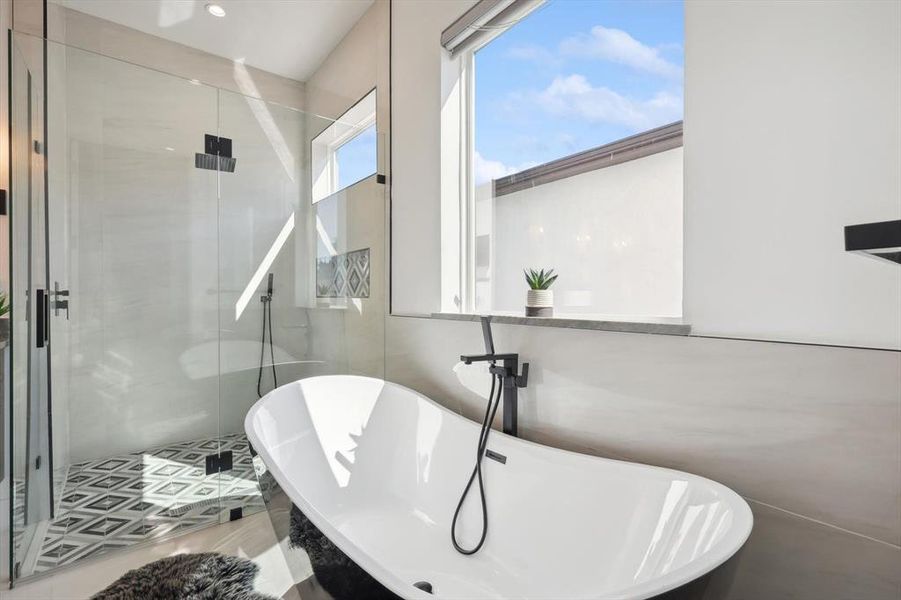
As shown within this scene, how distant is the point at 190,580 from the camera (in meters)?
1.60

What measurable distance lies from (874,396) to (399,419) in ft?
5.11

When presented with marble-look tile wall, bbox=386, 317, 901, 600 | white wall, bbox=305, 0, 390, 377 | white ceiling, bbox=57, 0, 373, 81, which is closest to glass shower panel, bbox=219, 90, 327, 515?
white wall, bbox=305, 0, 390, 377

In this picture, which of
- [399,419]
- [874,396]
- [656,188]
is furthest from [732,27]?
[399,419]

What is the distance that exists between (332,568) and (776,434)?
107 cm

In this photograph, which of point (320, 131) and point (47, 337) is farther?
point (320, 131)

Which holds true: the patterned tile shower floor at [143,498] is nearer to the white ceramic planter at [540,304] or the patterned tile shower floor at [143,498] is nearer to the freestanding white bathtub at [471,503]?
the freestanding white bathtub at [471,503]

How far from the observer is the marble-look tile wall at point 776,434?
2.96 feet

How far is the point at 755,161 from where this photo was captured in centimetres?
109

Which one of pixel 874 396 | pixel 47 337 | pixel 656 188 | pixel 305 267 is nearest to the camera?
pixel 874 396

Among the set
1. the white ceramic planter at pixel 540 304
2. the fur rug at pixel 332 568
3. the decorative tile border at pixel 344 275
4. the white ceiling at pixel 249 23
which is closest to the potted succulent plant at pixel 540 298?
the white ceramic planter at pixel 540 304

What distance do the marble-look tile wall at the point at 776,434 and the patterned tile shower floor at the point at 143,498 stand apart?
1.70 m

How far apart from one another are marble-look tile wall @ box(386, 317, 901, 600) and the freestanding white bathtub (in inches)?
5.9

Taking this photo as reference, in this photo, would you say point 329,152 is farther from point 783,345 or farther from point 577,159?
point 783,345

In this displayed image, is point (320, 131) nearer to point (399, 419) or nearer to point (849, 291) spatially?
point (399, 419)
